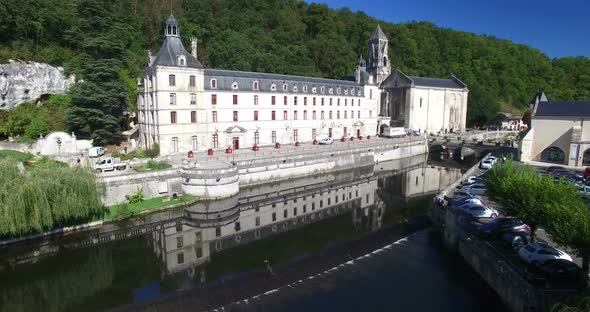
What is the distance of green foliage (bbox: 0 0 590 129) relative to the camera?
32000 millimetres

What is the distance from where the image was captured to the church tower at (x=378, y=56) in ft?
188

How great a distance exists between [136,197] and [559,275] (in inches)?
875

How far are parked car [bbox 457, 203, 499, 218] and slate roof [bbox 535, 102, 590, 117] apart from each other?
21.3m

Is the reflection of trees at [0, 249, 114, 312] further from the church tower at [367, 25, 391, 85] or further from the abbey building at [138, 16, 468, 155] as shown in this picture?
the church tower at [367, 25, 391, 85]

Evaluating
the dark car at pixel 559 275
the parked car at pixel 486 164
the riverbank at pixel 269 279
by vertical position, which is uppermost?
the parked car at pixel 486 164

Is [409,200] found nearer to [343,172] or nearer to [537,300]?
[343,172]

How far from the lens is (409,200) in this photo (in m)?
27.4

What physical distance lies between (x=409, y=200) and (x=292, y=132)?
692 inches

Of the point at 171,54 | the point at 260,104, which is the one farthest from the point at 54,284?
the point at 260,104

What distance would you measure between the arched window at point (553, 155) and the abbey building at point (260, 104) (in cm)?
2209

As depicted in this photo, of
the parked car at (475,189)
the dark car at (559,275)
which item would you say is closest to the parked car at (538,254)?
the dark car at (559,275)

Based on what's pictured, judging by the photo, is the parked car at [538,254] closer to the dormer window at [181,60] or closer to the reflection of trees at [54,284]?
the reflection of trees at [54,284]

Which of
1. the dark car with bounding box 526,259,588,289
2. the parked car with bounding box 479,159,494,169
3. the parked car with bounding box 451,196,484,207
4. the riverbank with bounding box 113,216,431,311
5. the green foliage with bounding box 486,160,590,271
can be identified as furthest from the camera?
the parked car with bounding box 479,159,494,169

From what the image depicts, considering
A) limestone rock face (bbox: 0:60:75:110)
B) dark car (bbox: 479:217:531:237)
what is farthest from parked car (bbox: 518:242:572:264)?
limestone rock face (bbox: 0:60:75:110)
